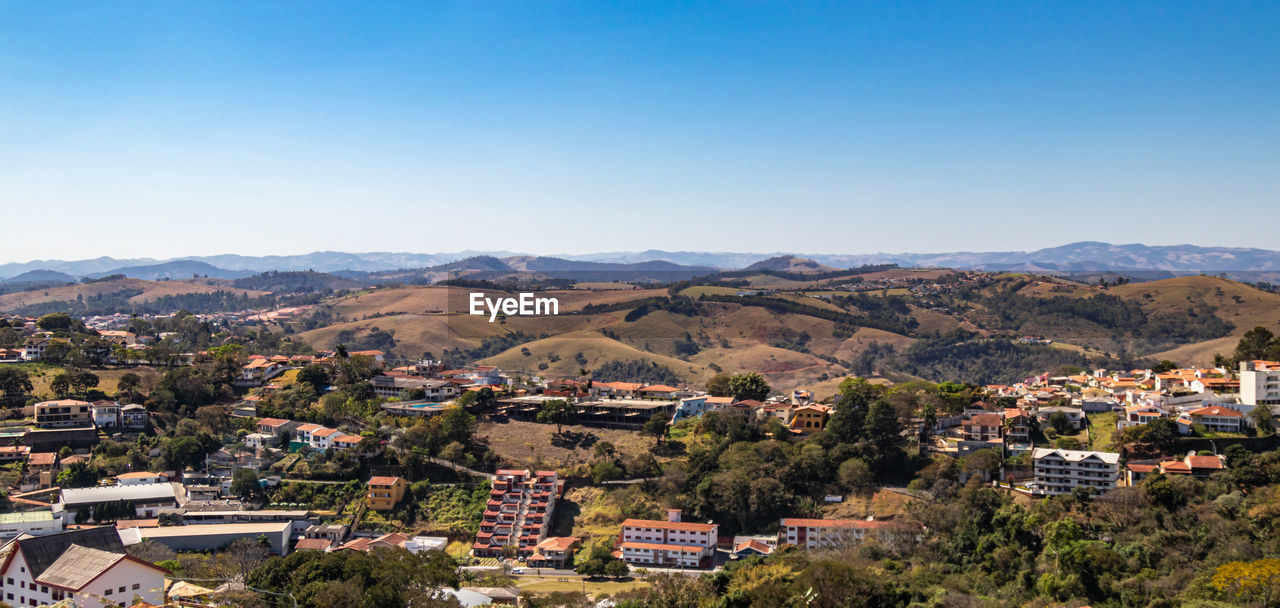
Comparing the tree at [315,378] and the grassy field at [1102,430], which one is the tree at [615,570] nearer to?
the grassy field at [1102,430]

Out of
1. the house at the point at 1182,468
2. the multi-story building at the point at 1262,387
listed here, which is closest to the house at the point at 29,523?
the house at the point at 1182,468

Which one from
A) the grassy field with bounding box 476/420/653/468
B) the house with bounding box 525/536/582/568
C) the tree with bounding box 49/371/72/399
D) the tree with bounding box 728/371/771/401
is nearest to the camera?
the house with bounding box 525/536/582/568

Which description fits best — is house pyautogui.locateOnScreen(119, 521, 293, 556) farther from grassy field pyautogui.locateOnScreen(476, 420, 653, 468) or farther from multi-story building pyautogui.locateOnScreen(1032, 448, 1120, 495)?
multi-story building pyautogui.locateOnScreen(1032, 448, 1120, 495)

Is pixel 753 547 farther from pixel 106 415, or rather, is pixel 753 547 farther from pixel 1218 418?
pixel 106 415

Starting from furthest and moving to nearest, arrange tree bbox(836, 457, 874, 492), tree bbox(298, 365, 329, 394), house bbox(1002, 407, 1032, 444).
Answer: tree bbox(298, 365, 329, 394) < house bbox(1002, 407, 1032, 444) < tree bbox(836, 457, 874, 492)

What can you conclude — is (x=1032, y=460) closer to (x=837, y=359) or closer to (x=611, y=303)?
(x=837, y=359)

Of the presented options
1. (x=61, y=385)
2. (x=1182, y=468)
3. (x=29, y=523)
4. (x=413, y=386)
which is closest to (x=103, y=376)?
(x=61, y=385)

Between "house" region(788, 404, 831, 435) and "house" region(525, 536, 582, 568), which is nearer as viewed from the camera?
"house" region(525, 536, 582, 568)

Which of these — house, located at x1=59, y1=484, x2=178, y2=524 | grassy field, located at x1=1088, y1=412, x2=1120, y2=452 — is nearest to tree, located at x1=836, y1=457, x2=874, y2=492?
grassy field, located at x1=1088, y1=412, x2=1120, y2=452

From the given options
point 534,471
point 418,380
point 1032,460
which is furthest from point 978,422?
point 418,380
